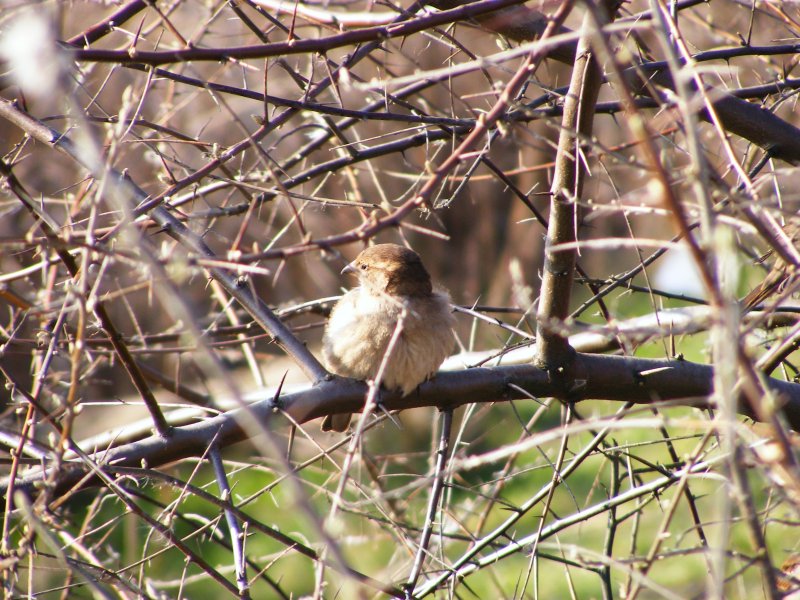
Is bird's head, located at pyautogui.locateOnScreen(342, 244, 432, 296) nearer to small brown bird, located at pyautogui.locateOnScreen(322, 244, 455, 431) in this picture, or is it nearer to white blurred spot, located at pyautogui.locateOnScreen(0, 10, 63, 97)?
small brown bird, located at pyautogui.locateOnScreen(322, 244, 455, 431)

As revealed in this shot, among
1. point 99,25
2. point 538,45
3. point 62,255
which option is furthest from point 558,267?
point 99,25

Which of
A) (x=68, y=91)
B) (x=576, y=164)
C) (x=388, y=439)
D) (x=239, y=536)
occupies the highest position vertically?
(x=388, y=439)

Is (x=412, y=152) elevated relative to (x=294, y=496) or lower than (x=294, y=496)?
elevated

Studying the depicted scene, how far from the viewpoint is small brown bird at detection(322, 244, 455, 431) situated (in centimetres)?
395

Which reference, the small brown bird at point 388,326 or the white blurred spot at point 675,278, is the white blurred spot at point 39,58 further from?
the white blurred spot at point 675,278

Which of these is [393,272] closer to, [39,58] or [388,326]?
[388,326]

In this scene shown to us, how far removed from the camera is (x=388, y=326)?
416 centimetres

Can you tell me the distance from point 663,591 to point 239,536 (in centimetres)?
136

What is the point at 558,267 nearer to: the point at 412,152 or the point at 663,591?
the point at 663,591

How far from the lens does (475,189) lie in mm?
10664

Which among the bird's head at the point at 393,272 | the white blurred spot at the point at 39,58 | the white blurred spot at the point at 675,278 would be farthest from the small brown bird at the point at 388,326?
the white blurred spot at the point at 675,278

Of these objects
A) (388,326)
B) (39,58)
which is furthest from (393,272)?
(39,58)

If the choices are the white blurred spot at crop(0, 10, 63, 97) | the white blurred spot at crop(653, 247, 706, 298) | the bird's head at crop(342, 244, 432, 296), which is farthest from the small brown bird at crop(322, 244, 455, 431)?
the white blurred spot at crop(653, 247, 706, 298)

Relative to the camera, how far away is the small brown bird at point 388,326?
3945mm
